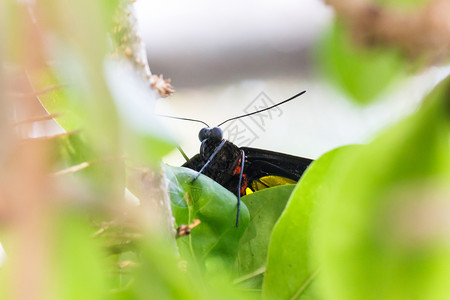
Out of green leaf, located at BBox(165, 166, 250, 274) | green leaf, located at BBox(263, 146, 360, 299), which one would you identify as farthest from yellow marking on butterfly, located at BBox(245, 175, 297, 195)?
green leaf, located at BBox(263, 146, 360, 299)

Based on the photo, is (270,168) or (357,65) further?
(270,168)

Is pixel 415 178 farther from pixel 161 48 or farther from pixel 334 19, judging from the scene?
pixel 161 48

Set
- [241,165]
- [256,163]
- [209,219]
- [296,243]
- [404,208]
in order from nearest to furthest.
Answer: [404,208] < [296,243] < [209,219] < [241,165] < [256,163]

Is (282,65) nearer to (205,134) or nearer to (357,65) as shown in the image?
(357,65)

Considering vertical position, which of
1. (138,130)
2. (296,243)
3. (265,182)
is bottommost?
(265,182)

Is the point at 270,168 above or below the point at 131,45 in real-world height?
below

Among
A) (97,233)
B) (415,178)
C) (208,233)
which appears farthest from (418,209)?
(208,233)

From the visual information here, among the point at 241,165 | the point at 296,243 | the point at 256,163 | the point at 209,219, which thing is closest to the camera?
the point at 296,243

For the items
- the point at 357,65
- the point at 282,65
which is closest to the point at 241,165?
the point at 282,65
